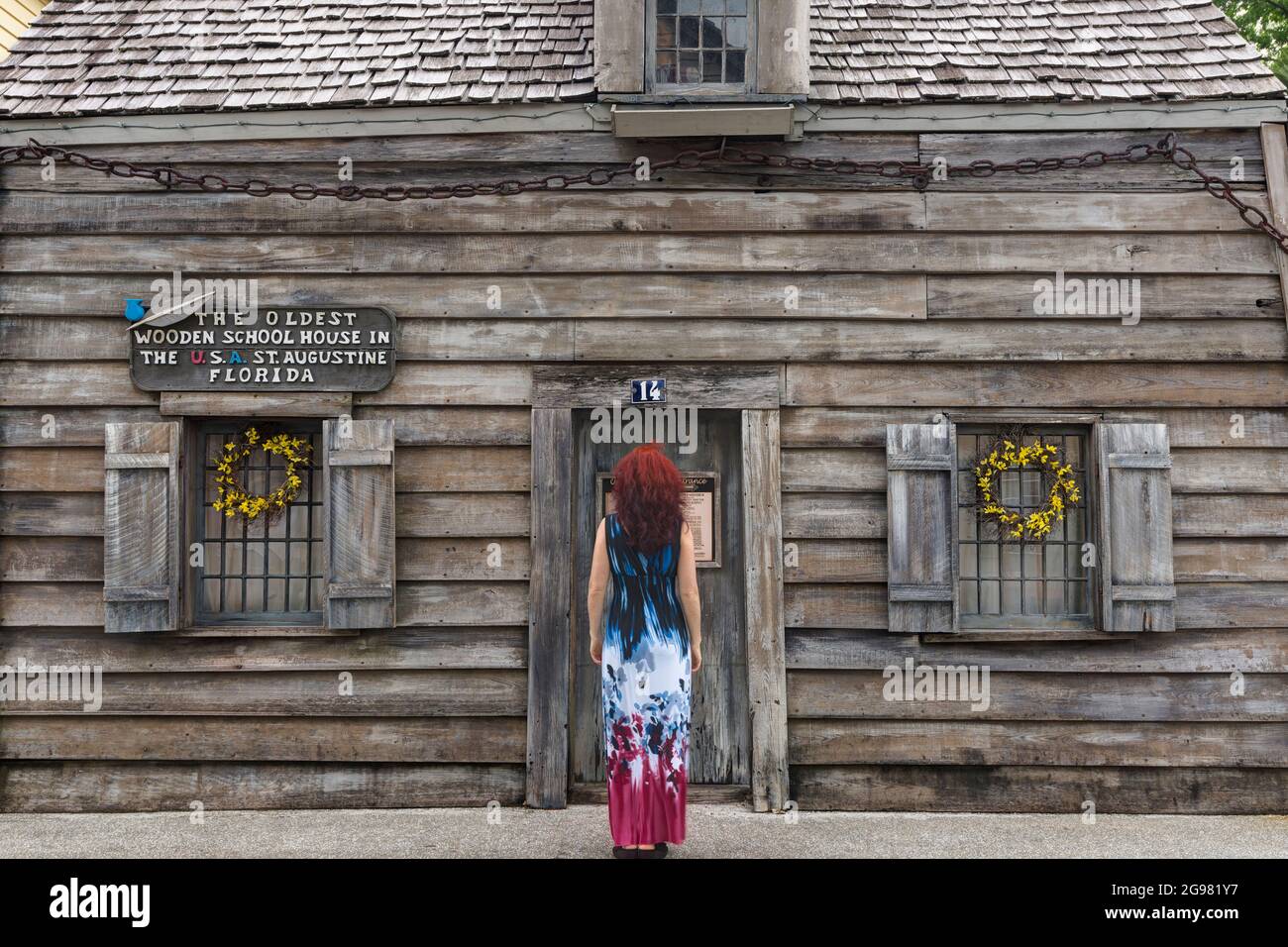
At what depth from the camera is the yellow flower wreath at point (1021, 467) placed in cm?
605

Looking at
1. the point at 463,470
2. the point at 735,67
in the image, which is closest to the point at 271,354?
the point at 463,470

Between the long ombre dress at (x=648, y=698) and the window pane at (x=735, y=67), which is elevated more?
the window pane at (x=735, y=67)

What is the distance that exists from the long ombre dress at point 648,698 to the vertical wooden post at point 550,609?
3.72 ft

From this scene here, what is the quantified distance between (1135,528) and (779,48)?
322cm

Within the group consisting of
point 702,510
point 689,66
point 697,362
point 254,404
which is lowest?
point 702,510

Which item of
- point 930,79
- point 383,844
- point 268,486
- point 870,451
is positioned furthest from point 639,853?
point 930,79

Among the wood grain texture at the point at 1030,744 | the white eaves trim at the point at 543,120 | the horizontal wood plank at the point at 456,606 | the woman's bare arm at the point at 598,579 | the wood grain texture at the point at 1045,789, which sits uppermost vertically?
the white eaves trim at the point at 543,120

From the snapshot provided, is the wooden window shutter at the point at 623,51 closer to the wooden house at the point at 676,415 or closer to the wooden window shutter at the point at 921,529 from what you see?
the wooden house at the point at 676,415

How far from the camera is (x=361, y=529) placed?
589 centimetres

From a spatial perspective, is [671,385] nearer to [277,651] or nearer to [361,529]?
[361,529]

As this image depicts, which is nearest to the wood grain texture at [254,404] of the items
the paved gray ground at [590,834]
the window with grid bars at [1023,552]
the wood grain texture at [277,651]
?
the wood grain texture at [277,651]

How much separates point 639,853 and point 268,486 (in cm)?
298

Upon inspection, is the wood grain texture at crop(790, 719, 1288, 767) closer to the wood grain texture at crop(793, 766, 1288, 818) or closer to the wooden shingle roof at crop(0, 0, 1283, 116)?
the wood grain texture at crop(793, 766, 1288, 818)

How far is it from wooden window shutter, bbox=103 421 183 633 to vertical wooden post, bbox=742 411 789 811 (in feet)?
10.2
